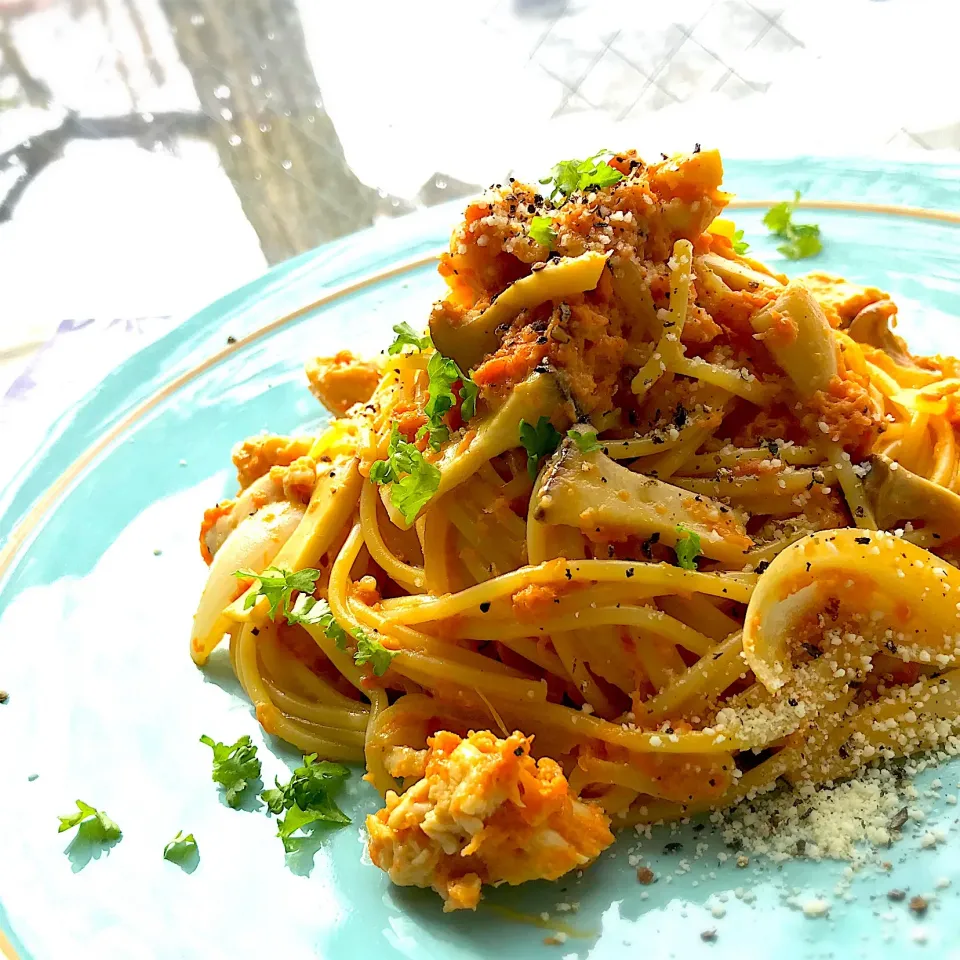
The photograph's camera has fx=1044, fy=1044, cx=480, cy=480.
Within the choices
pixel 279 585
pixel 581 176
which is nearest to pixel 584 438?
pixel 581 176

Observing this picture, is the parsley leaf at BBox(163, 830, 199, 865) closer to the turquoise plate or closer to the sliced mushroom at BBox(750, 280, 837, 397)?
the turquoise plate

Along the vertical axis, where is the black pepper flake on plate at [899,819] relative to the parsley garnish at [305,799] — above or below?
below

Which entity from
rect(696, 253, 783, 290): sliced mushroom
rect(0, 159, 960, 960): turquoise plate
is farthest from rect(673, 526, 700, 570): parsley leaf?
rect(696, 253, 783, 290): sliced mushroom

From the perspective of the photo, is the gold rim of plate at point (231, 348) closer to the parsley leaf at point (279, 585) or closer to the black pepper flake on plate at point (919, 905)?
the parsley leaf at point (279, 585)

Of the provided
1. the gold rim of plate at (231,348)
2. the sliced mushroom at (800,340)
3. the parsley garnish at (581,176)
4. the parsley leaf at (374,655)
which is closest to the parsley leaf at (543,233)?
the parsley garnish at (581,176)

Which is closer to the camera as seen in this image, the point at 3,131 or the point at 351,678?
the point at 351,678

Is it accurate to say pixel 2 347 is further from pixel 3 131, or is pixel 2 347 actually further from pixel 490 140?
pixel 490 140

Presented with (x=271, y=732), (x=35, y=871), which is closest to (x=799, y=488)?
(x=271, y=732)
